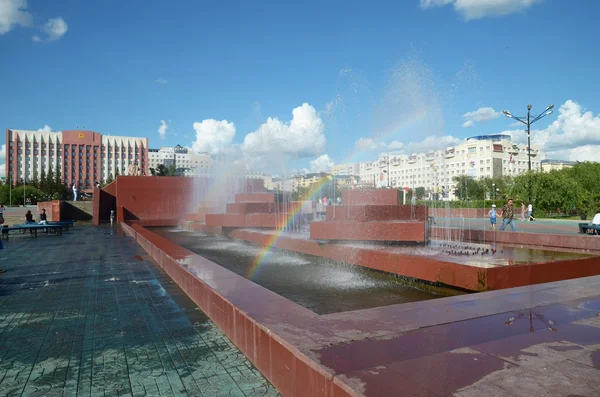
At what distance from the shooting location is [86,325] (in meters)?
4.12

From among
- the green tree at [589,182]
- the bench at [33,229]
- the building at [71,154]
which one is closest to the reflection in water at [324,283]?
the bench at [33,229]

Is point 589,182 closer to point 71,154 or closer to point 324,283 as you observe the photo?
point 324,283

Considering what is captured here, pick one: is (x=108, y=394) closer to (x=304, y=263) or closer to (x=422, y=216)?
(x=304, y=263)

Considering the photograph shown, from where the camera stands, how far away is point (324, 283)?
19.3 feet

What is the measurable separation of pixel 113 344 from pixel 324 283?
9.99ft

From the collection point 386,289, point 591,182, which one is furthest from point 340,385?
point 591,182

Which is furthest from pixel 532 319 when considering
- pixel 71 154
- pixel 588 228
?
pixel 71 154

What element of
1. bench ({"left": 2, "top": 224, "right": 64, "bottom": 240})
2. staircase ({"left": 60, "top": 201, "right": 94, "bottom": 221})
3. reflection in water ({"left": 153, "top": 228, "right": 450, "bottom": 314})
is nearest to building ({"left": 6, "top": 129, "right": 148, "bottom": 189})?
staircase ({"left": 60, "top": 201, "right": 94, "bottom": 221})

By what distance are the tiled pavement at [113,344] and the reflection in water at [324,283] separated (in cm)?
125

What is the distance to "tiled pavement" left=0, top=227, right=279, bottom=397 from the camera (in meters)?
2.72

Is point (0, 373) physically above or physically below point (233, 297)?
below

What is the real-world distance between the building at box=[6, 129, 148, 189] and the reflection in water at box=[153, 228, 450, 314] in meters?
104

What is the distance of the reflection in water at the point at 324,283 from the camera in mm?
4806

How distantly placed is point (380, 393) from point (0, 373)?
2.75m
